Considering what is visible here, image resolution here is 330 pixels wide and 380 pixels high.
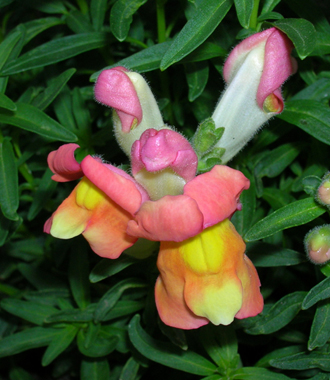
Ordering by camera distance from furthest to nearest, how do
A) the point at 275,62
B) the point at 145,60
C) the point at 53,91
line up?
the point at 53,91 < the point at 145,60 < the point at 275,62

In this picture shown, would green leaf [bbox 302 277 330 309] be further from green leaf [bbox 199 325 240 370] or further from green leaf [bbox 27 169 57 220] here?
green leaf [bbox 27 169 57 220]

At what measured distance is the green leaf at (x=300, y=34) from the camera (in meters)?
0.95

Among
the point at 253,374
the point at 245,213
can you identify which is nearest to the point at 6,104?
the point at 245,213

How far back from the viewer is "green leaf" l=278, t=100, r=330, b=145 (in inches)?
49.7

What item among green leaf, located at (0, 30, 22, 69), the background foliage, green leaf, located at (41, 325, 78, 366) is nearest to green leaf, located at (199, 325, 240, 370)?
the background foliage

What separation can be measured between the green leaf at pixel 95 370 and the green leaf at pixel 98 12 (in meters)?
1.22

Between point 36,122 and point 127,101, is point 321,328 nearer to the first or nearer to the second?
point 127,101

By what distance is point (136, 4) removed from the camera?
1.30m

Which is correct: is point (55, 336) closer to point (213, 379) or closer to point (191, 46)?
point (213, 379)

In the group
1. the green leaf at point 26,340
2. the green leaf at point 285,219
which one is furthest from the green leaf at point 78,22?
the green leaf at point 26,340

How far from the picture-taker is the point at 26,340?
65.6 inches

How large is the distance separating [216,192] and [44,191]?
912mm

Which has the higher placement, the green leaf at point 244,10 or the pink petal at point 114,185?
the green leaf at point 244,10

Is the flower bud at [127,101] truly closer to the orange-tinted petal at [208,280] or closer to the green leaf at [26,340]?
the orange-tinted petal at [208,280]
